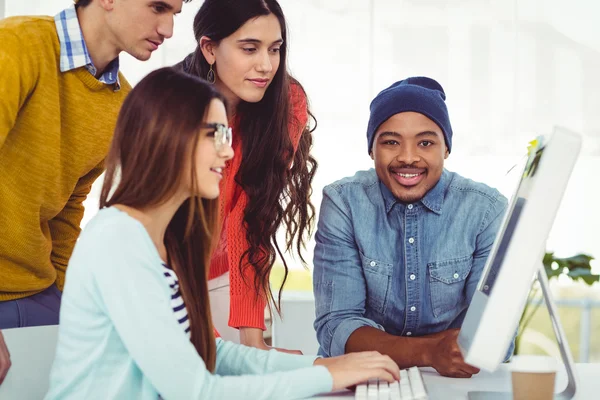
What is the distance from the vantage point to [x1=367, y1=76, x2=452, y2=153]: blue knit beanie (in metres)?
1.99

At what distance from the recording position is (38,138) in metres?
1.73

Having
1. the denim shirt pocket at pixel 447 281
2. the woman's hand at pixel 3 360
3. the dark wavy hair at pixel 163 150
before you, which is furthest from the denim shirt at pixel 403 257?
the woman's hand at pixel 3 360

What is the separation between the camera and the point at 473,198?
203 centimetres

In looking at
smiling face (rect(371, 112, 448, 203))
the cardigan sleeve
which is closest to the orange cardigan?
the cardigan sleeve

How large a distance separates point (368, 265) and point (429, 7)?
265 cm

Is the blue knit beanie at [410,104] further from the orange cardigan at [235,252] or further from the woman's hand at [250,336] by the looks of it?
the woman's hand at [250,336]

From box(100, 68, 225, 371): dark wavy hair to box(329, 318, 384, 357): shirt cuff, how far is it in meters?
0.51

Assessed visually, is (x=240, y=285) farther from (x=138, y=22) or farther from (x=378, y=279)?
(x=138, y=22)

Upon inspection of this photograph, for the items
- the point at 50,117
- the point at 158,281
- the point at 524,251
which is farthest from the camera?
the point at 50,117

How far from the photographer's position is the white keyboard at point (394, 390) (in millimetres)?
1179

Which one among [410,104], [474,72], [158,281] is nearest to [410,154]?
[410,104]

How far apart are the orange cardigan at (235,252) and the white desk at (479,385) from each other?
53 centimetres

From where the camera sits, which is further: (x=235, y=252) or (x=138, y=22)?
(x=235, y=252)

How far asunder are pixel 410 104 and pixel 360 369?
909mm
